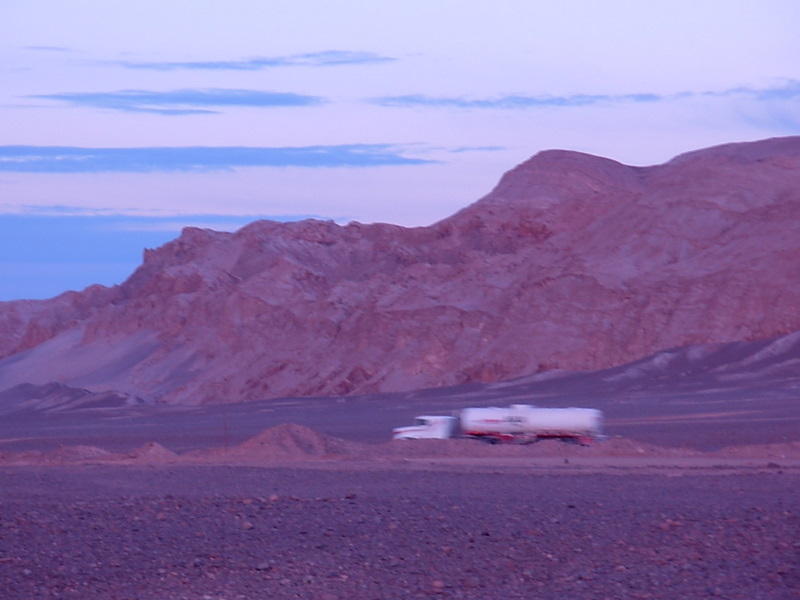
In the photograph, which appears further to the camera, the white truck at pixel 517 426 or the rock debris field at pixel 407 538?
the white truck at pixel 517 426

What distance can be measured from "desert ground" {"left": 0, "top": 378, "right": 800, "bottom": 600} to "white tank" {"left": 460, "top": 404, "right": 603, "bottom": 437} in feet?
4.74

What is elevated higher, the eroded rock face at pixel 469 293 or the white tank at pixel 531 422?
the eroded rock face at pixel 469 293

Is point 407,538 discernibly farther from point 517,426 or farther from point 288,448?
point 517,426

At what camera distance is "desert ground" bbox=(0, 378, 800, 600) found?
764cm

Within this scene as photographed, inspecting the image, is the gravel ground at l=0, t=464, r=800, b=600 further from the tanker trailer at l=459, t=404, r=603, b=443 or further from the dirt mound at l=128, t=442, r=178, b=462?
the tanker trailer at l=459, t=404, r=603, b=443

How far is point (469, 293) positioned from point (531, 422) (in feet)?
99.5

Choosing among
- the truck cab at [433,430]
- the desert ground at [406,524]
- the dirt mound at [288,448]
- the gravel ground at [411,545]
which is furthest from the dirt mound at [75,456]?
the gravel ground at [411,545]

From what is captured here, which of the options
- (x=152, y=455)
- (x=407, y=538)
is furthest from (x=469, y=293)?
(x=407, y=538)

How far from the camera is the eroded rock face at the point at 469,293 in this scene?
162ft

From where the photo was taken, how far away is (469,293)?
5634 centimetres

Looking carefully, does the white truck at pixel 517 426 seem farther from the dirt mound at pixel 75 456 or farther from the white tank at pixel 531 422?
the dirt mound at pixel 75 456

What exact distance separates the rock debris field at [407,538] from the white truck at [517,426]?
8624mm

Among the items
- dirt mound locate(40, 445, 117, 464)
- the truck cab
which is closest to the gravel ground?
dirt mound locate(40, 445, 117, 464)

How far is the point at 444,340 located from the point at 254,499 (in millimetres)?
40640
